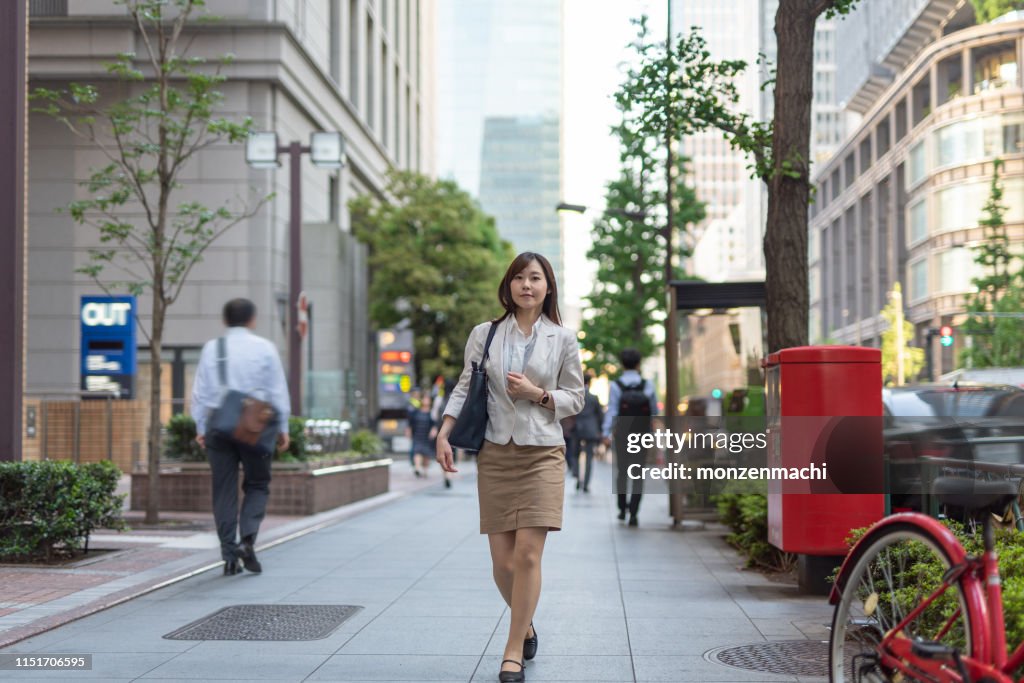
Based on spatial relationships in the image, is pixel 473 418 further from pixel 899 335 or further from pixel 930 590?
pixel 899 335

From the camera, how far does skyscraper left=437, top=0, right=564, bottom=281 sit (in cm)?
18512

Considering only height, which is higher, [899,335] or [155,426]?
[899,335]

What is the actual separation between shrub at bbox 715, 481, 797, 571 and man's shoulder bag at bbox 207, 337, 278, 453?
362 centimetres

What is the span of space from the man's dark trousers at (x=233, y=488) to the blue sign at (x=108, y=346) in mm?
Result: 13647

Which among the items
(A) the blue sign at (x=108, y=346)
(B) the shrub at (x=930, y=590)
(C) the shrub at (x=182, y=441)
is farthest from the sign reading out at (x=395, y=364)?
(B) the shrub at (x=930, y=590)

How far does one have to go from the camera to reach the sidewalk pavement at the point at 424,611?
5.87m

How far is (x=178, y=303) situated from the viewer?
30562 mm

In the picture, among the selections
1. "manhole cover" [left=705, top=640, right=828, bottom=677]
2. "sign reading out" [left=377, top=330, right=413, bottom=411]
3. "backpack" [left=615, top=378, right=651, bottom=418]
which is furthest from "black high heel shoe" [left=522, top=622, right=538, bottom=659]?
"sign reading out" [left=377, top=330, right=413, bottom=411]

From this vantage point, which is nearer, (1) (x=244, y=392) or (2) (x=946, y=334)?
(1) (x=244, y=392)

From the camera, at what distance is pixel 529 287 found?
5.84 m

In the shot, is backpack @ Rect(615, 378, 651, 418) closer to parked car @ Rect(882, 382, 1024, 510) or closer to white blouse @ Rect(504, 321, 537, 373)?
parked car @ Rect(882, 382, 1024, 510)

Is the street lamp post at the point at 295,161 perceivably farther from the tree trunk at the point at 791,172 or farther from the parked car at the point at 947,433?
the tree trunk at the point at 791,172

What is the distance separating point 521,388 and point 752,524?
4628mm
